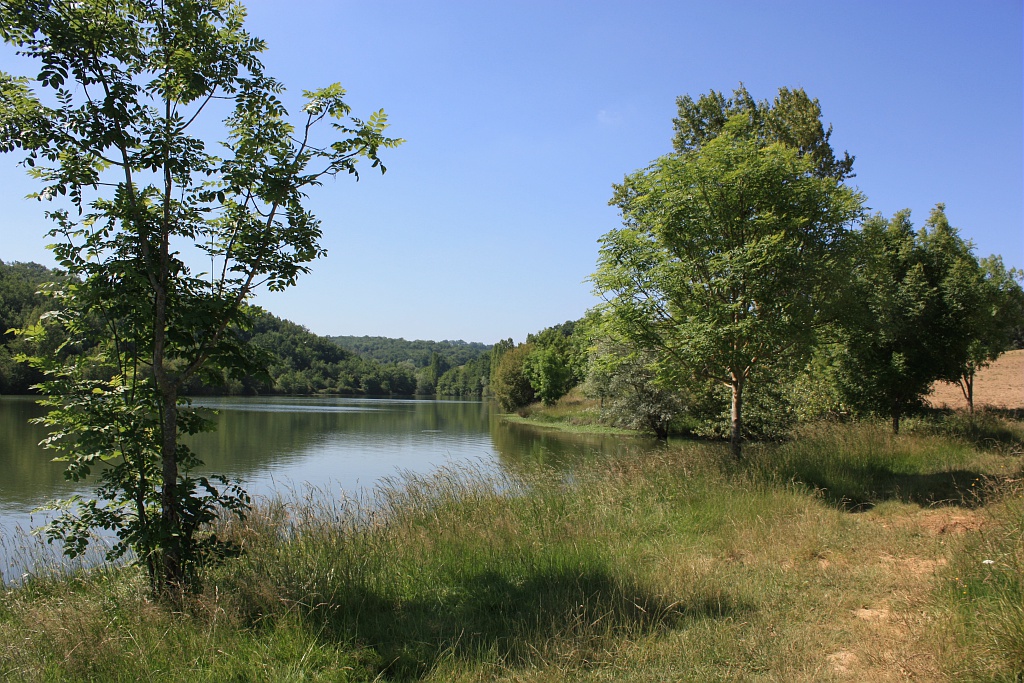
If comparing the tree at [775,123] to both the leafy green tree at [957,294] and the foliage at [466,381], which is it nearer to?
the leafy green tree at [957,294]

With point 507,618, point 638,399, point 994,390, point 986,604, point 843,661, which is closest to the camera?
point 843,661

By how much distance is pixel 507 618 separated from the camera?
4.79 metres

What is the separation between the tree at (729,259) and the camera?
35.2 feet

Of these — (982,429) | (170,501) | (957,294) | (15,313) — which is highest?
(15,313)

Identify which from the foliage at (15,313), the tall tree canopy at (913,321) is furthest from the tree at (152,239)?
the foliage at (15,313)

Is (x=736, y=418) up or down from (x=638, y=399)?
up

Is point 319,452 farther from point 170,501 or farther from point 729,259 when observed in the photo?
point 170,501

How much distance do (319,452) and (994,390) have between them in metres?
34.0

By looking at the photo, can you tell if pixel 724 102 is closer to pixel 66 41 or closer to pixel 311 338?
pixel 66 41

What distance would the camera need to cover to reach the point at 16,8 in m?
4.62

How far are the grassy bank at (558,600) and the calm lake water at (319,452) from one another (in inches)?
119

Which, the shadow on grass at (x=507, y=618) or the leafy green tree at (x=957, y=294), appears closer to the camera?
the shadow on grass at (x=507, y=618)

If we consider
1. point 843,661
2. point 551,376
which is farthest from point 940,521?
point 551,376

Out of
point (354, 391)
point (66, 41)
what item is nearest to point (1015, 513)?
point (66, 41)
